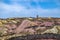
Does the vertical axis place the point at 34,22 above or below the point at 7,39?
above

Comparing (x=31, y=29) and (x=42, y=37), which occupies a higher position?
(x=31, y=29)

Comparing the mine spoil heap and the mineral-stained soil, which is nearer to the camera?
the mineral-stained soil

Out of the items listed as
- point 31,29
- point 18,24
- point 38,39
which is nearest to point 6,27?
point 18,24

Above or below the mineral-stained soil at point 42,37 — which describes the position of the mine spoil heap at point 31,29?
above

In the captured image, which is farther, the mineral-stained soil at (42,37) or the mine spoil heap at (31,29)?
the mine spoil heap at (31,29)

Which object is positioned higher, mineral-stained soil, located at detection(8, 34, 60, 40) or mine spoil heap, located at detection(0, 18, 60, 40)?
mine spoil heap, located at detection(0, 18, 60, 40)

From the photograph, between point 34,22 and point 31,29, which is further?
point 34,22

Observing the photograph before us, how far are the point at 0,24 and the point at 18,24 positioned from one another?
710mm

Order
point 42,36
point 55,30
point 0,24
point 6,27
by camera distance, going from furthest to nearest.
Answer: point 0,24 → point 6,27 → point 55,30 → point 42,36

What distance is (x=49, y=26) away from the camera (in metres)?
6.38

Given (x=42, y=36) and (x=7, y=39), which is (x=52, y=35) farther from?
(x=7, y=39)

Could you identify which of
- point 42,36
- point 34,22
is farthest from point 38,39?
point 34,22

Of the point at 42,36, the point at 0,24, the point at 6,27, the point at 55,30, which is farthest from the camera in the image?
the point at 0,24

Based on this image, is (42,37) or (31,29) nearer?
(42,37)
